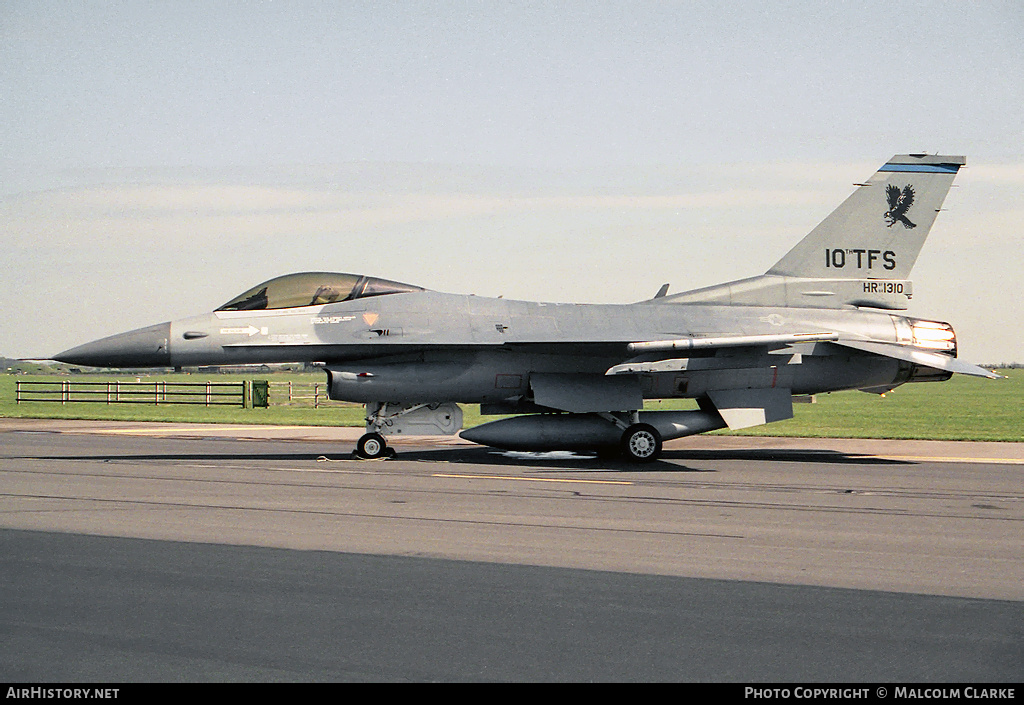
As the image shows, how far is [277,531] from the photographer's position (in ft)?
33.2

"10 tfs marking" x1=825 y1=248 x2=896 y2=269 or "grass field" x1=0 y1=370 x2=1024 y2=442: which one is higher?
"10 tfs marking" x1=825 y1=248 x2=896 y2=269

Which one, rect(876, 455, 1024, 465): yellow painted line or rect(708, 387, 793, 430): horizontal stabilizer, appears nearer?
rect(876, 455, 1024, 465): yellow painted line

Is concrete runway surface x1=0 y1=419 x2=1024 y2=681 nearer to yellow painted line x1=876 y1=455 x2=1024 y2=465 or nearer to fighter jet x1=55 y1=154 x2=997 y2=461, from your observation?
yellow painted line x1=876 y1=455 x2=1024 y2=465

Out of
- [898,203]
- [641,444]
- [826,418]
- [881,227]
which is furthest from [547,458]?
→ [826,418]

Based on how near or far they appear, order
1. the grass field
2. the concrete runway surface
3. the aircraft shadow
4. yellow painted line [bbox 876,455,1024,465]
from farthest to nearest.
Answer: the grass field → yellow painted line [bbox 876,455,1024,465] → the aircraft shadow → the concrete runway surface

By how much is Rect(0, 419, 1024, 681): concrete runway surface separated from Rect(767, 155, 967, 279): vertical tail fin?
20.3 feet

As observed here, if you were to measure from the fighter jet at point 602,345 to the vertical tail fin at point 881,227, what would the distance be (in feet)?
0.10

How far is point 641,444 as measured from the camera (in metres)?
18.4

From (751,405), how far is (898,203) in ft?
18.1

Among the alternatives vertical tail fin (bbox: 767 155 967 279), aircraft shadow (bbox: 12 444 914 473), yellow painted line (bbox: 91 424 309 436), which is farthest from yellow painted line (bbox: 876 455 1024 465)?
yellow painted line (bbox: 91 424 309 436)

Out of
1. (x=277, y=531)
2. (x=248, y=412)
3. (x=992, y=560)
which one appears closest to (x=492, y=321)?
(x=277, y=531)

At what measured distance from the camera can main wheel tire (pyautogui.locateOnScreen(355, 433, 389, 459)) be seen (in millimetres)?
18922

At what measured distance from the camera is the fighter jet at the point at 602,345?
59.5ft

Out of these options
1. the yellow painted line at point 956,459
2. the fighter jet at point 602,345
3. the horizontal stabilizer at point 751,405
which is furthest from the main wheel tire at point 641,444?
the yellow painted line at point 956,459
